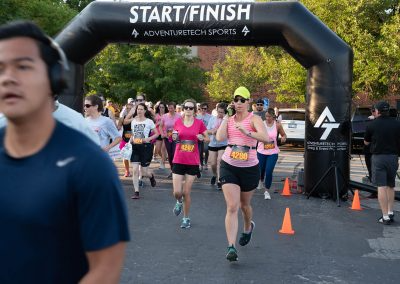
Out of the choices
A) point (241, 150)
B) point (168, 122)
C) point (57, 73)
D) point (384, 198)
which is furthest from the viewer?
point (168, 122)

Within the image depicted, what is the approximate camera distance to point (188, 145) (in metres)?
7.41

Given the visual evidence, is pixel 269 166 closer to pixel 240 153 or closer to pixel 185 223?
pixel 185 223

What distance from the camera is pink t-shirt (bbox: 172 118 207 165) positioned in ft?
24.0

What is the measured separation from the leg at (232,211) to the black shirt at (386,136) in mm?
3186

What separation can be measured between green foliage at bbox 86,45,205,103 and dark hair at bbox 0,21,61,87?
30.6m

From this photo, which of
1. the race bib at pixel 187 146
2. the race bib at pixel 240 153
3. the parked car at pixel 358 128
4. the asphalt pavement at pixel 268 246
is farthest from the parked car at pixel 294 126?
the race bib at pixel 240 153

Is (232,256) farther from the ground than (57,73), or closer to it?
closer to it

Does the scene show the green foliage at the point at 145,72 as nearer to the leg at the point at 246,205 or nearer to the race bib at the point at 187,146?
the race bib at the point at 187,146

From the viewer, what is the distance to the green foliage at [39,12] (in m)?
17.3

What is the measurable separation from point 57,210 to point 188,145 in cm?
591

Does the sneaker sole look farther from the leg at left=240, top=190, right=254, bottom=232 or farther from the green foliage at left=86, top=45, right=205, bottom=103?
the green foliage at left=86, top=45, right=205, bottom=103

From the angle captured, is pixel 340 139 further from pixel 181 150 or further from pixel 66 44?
pixel 66 44

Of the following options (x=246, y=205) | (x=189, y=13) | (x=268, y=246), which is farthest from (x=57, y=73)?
(x=189, y=13)

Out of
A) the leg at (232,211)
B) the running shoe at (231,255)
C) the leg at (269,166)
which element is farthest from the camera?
the leg at (269,166)
